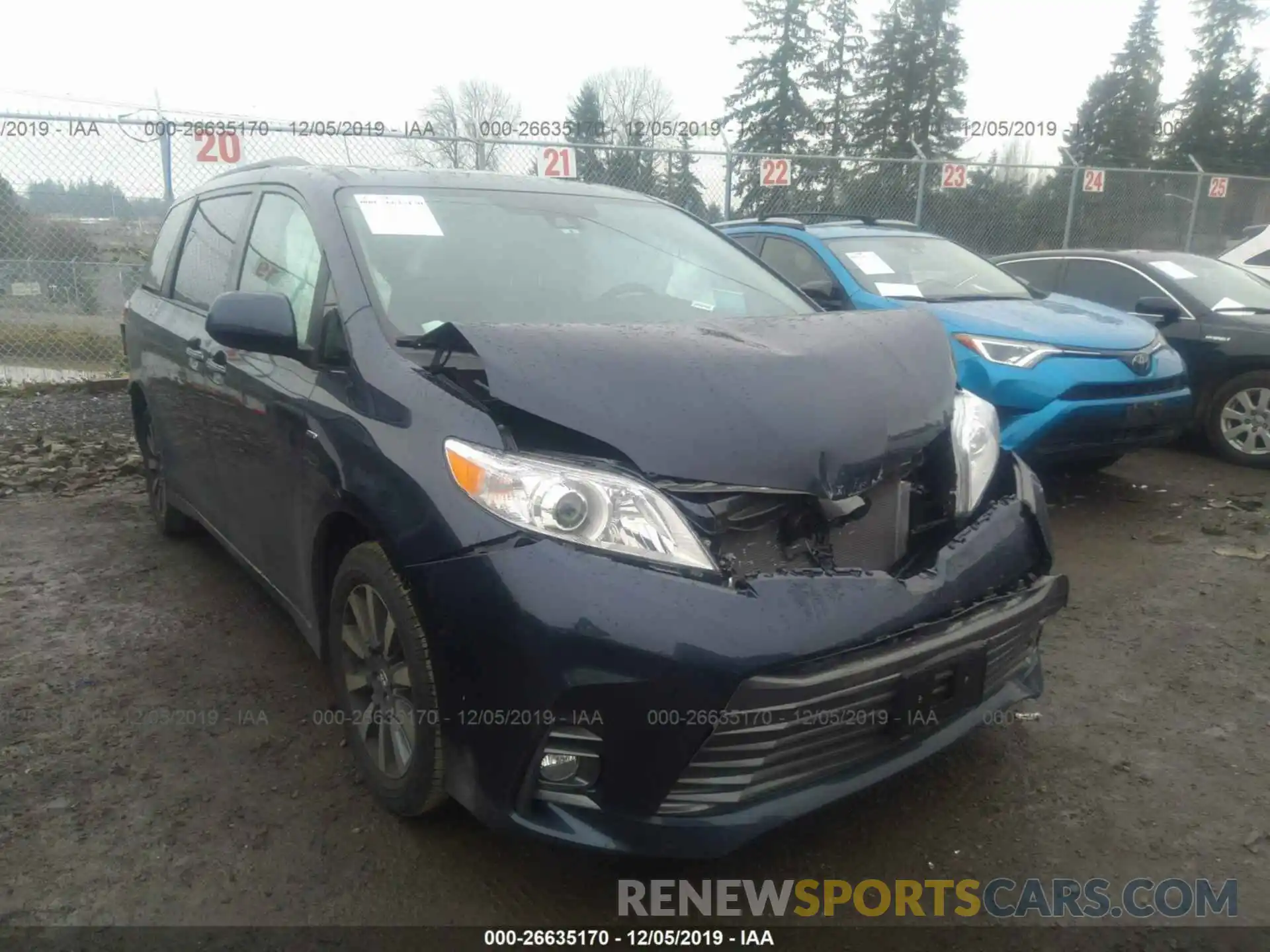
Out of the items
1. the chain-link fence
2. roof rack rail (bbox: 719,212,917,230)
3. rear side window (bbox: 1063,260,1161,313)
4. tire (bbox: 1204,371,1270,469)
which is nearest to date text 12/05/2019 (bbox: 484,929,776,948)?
roof rack rail (bbox: 719,212,917,230)

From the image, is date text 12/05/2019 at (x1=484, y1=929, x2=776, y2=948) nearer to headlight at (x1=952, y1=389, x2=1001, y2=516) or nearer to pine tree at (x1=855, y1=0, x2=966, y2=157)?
headlight at (x1=952, y1=389, x2=1001, y2=516)

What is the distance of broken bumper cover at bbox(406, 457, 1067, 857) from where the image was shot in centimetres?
182

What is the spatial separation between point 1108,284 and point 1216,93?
36168 millimetres

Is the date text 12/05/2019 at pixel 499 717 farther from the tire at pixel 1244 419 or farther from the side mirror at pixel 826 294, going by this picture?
the tire at pixel 1244 419

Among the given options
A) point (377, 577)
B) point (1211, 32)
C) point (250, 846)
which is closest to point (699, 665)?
point (377, 577)

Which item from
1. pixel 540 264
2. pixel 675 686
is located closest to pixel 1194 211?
pixel 540 264

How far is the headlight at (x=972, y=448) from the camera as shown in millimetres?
2420

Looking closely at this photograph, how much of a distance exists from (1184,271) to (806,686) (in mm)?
6306

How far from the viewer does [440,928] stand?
2092mm

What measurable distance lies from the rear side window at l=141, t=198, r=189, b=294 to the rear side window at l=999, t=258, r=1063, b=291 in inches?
221

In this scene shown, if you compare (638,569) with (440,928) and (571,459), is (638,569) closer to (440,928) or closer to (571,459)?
(571,459)

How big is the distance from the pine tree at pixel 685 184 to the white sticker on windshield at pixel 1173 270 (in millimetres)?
4712

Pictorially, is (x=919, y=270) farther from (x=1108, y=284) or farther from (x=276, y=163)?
(x=276, y=163)

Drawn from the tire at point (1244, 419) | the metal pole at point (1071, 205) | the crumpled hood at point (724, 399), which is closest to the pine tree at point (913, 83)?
the metal pole at point (1071, 205)
